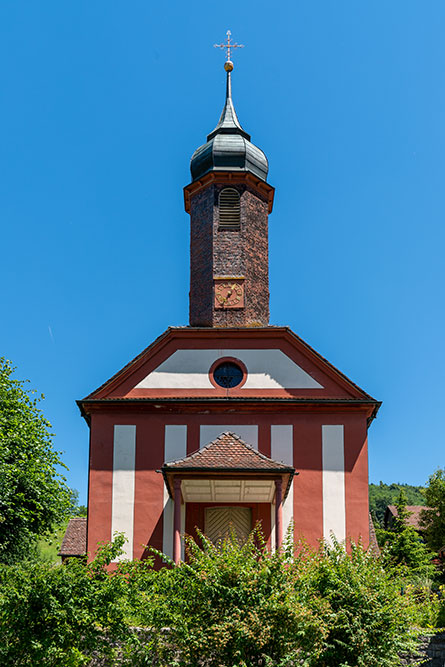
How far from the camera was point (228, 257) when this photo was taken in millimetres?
26109

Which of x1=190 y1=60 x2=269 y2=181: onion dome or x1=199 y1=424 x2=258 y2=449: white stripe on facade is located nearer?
x1=199 y1=424 x2=258 y2=449: white stripe on facade

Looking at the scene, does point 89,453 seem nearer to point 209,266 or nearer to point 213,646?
point 209,266

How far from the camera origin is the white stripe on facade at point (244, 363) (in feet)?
77.3

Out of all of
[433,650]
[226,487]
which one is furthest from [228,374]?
[433,650]

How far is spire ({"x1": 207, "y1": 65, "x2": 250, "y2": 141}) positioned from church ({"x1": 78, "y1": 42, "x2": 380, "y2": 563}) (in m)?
6.09

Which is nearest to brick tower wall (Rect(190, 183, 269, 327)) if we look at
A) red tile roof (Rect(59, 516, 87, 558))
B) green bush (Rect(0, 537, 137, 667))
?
green bush (Rect(0, 537, 137, 667))

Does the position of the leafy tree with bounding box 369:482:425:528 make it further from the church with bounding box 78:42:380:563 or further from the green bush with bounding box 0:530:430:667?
the green bush with bounding box 0:530:430:667

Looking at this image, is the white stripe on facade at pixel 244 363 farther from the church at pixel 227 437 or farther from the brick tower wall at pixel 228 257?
the brick tower wall at pixel 228 257

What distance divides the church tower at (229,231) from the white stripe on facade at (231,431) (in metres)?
3.60

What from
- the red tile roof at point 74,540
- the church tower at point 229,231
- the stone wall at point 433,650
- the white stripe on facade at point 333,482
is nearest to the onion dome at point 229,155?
the church tower at point 229,231

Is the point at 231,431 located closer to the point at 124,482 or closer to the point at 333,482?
the point at 333,482

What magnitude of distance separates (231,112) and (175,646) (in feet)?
71.3

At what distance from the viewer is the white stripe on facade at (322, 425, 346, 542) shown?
22.0 m

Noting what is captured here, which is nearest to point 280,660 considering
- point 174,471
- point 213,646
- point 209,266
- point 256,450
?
point 213,646
